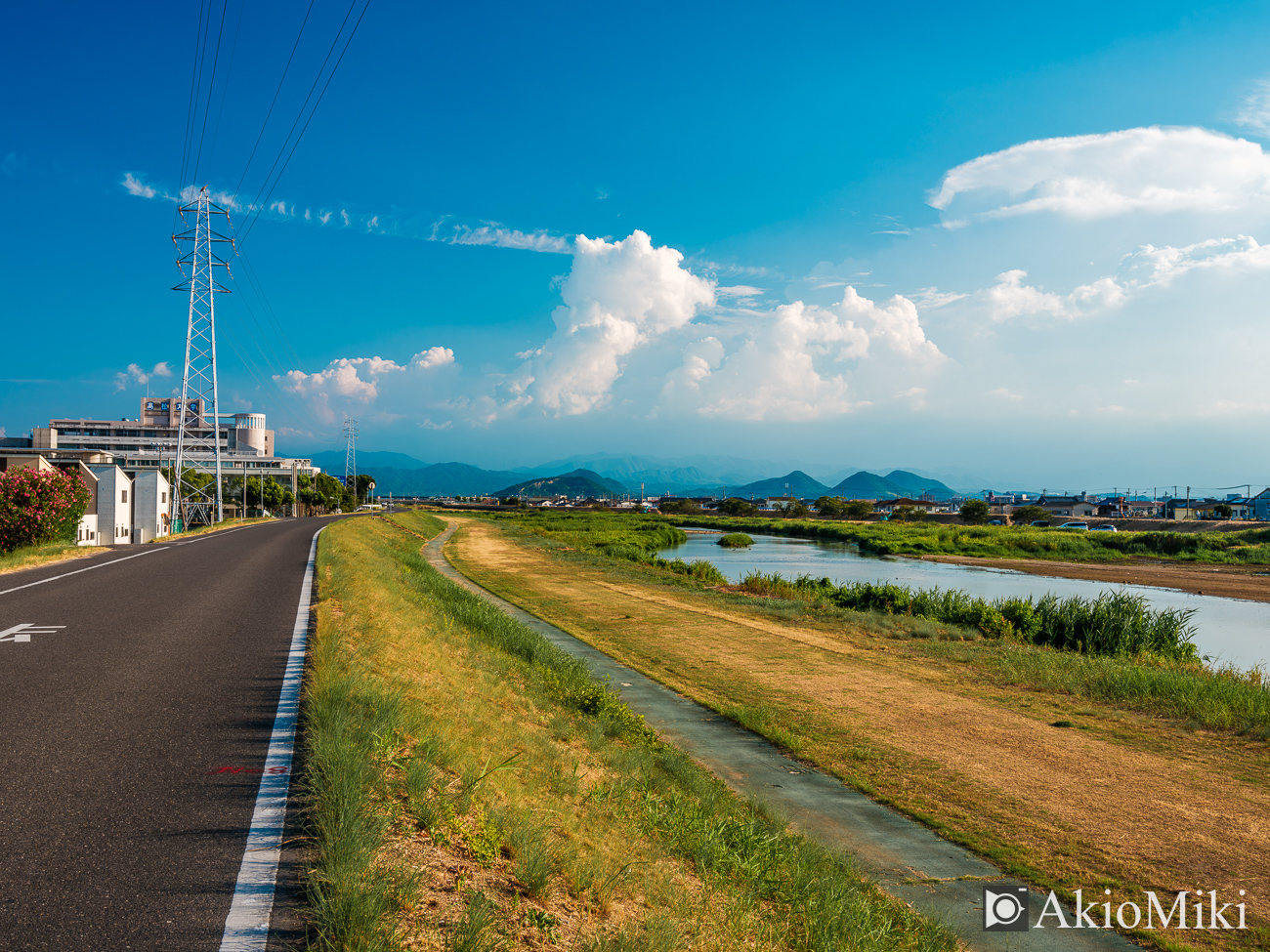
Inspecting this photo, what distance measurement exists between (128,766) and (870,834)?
7762 millimetres

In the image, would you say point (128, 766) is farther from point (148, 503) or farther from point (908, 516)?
point (908, 516)

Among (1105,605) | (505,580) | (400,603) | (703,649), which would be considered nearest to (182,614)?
(400,603)

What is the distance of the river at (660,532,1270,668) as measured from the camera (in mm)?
29694

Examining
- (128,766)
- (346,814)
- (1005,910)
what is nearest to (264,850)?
(346,814)

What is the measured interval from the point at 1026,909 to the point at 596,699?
6769 mm

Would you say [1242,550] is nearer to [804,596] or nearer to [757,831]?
[804,596]

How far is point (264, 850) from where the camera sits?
4344 millimetres

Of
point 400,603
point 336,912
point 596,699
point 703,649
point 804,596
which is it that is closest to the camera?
point 336,912

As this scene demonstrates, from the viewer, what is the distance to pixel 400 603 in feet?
51.9

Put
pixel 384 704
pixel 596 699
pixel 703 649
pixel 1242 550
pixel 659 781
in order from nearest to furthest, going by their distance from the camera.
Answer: pixel 384 704
pixel 659 781
pixel 596 699
pixel 703 649
pixel 1242 550

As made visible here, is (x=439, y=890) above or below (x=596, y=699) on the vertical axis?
above

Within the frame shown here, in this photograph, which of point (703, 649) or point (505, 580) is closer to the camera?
point (703, 649)

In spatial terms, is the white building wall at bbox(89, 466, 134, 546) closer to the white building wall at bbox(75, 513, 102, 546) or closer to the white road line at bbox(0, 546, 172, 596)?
the white building wall at bbox(75, 513, 102, 546)

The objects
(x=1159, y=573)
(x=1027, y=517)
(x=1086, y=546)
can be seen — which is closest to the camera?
(x=1159, y=573)
